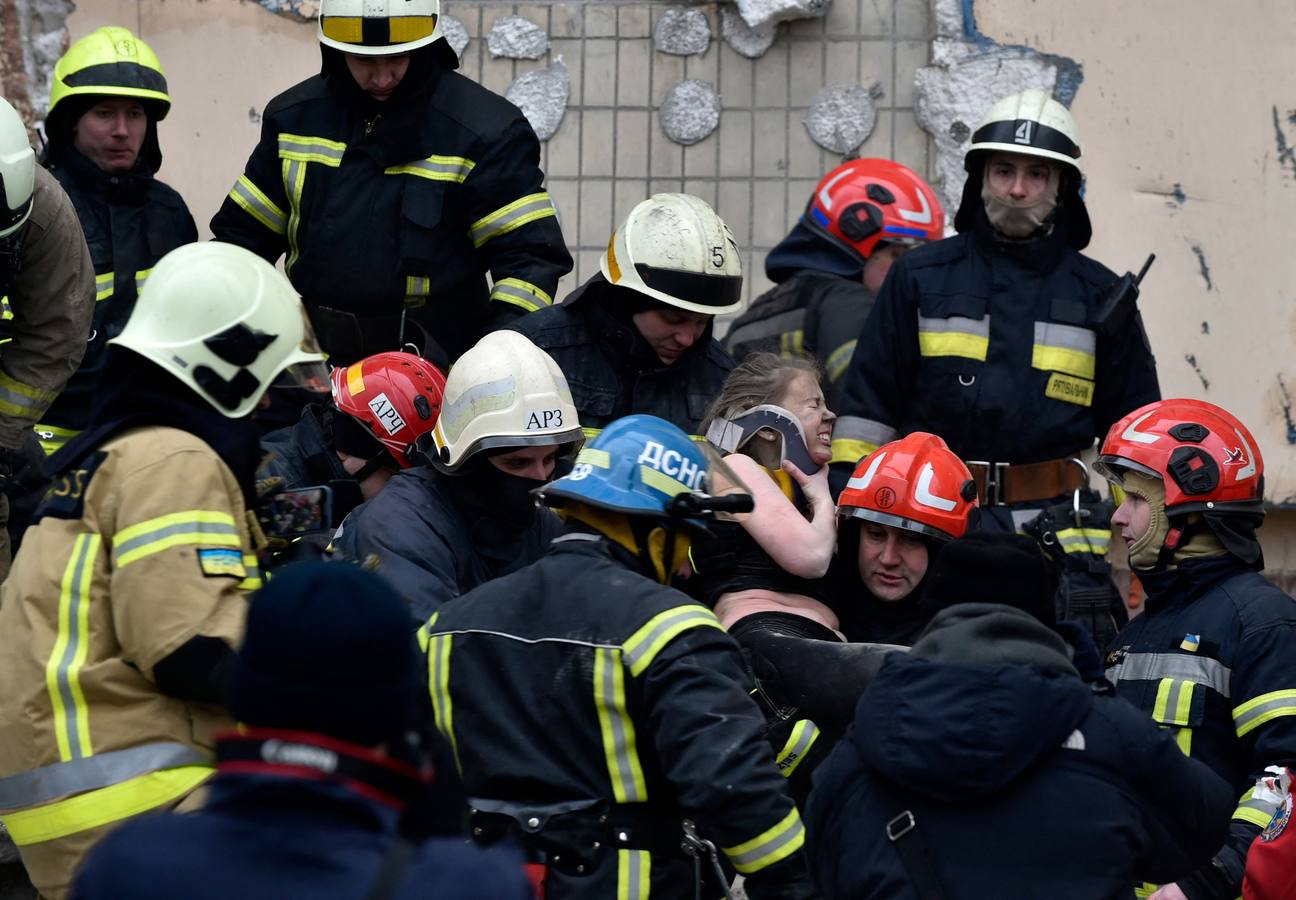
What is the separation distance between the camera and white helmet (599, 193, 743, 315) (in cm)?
575

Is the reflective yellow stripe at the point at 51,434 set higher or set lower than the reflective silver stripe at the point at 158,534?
lower

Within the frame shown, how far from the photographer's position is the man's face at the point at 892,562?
5246 mm

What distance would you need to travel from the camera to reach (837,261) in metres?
7.25

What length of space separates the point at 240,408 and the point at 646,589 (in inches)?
34.7

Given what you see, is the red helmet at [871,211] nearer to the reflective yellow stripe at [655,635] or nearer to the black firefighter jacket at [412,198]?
the black firefighter jacket at [412,198]

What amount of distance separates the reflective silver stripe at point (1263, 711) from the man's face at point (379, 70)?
3431 mm

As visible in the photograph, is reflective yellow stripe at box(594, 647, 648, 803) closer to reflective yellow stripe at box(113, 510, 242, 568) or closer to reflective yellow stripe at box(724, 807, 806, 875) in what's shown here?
reflective yellow stripe at box(724, 807, 806, 875)

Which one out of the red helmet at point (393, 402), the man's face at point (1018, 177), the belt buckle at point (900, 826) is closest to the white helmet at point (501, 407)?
the red helmet at point (393, 402)

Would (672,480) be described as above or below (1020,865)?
above

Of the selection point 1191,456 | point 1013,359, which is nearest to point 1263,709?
point 1191,456

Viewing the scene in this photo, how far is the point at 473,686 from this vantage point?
3.95 meters

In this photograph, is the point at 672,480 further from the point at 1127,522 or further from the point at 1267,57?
the point at 1267,57

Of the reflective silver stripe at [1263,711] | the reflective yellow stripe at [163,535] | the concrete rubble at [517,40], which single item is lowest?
the reflective silver stripe at [1263,711]

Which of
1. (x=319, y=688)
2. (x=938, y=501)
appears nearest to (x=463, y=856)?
(x=319, y=688)
